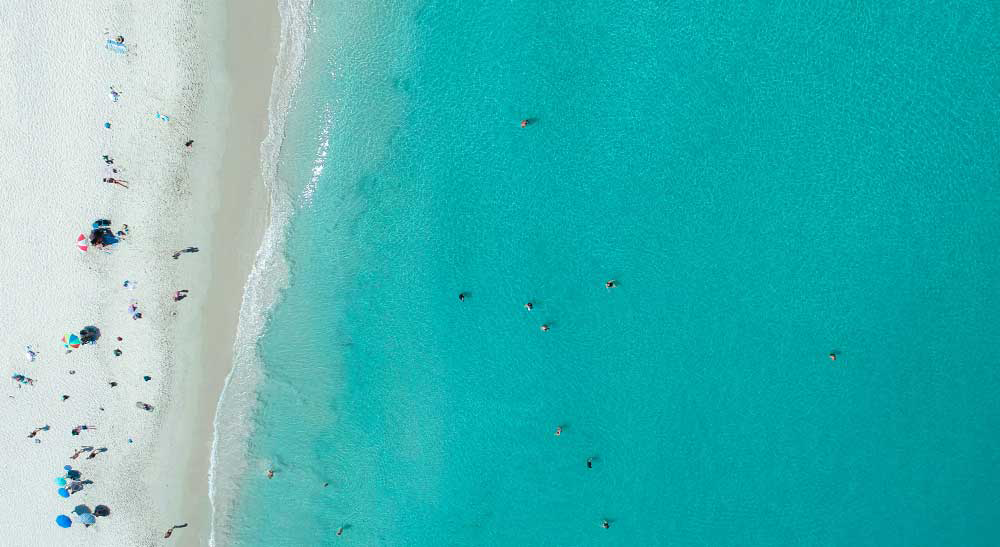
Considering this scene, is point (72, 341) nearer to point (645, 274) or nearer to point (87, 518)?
point (87, 518)

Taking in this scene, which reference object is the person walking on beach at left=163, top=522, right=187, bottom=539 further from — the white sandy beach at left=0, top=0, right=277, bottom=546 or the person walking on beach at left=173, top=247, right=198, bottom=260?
the person walking on beach at left=173, top=247, right=198, bottom=260

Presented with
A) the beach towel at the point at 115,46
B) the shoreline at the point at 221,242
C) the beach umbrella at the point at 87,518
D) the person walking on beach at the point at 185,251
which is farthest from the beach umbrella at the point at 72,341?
the beach towel at the point at 115,46

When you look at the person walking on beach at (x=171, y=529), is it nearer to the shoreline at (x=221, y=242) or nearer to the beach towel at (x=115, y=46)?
the shoreline at (x=221, y=242)

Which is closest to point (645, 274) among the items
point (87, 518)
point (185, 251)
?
point (185, 251)

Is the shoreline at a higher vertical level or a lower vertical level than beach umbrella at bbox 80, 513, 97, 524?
higher

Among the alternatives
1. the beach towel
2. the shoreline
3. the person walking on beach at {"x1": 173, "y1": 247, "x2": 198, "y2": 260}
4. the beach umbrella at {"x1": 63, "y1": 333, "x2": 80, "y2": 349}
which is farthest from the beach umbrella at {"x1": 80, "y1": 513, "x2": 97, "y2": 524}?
the beach towel

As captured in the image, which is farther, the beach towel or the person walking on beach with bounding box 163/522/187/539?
the person walking on beach with bounding box 163/522/187/539

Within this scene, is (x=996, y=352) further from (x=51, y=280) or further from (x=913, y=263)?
(x=51, y=280)
